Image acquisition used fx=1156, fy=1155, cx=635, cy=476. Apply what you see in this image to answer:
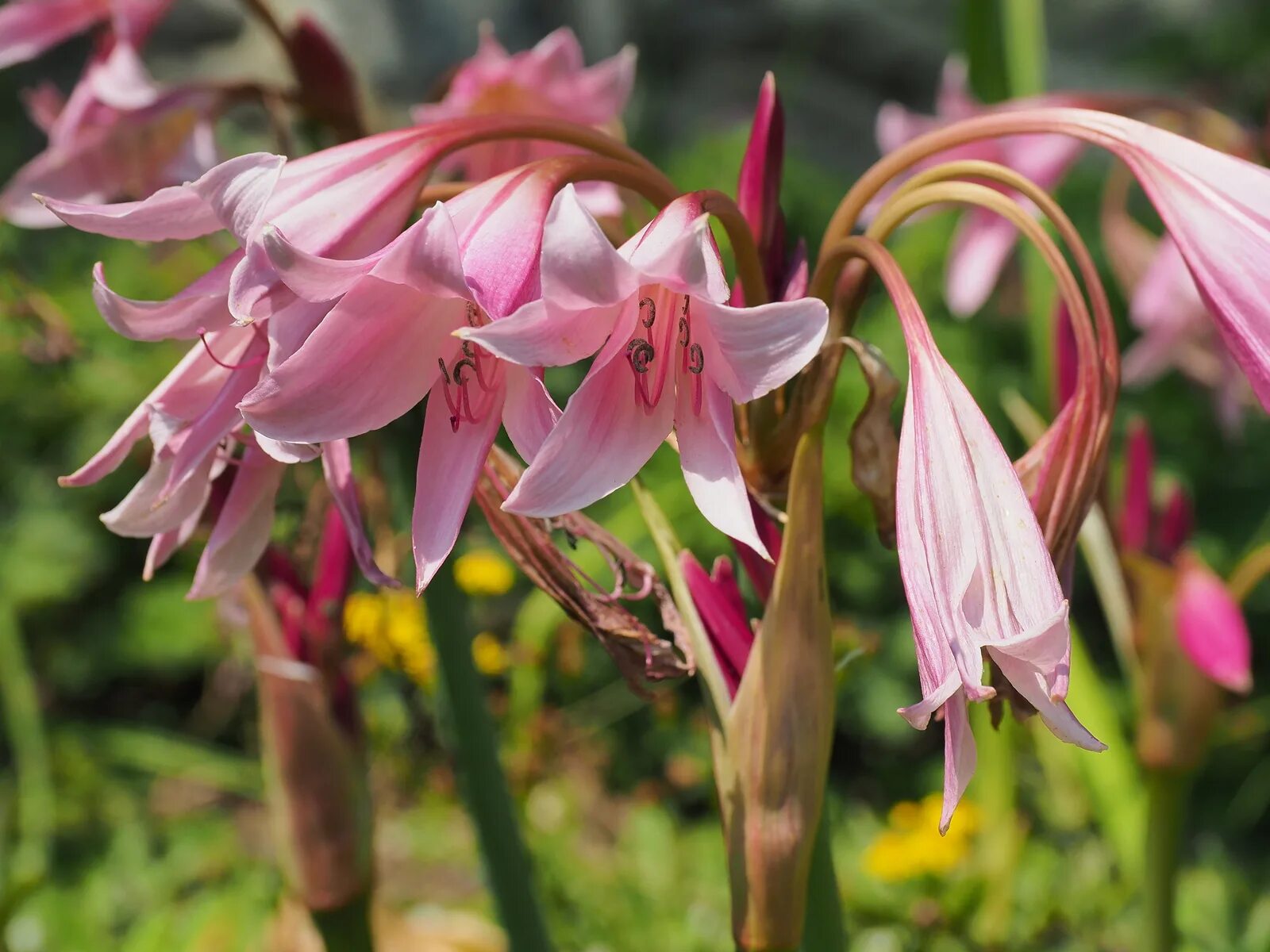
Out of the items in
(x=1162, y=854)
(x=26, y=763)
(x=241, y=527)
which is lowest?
(x=26, y=763)

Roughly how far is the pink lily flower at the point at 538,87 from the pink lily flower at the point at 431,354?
0.34m

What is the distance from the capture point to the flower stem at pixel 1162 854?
2.90ft

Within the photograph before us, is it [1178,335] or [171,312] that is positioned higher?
[171,312]

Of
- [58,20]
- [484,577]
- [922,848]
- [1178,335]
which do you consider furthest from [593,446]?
[484,577]

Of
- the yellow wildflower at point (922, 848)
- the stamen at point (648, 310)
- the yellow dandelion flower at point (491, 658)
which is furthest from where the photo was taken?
the yellow dandelion flower at point (491, 658)

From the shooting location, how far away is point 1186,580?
0.86 meters

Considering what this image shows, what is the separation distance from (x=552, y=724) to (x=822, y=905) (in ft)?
4.02

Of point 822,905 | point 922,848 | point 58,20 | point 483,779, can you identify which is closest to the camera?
point 822,905

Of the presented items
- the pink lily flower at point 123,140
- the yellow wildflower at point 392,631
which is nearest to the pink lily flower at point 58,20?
the pink lily flower at point 123,140

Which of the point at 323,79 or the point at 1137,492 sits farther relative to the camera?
the point at 1137,492

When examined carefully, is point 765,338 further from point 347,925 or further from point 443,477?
point 347,925

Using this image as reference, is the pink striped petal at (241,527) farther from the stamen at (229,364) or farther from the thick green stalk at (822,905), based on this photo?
the thick green stalk at (822,905)

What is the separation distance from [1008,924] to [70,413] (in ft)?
7.11

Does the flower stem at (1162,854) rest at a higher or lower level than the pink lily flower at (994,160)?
lower
